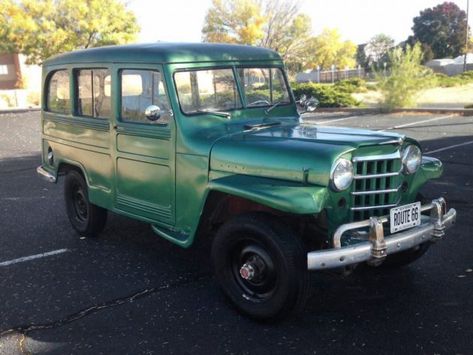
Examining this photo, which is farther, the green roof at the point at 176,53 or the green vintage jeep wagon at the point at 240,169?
the green roof at the point at 176,53

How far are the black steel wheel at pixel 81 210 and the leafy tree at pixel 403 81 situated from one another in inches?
543

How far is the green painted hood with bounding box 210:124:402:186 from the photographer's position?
3.16 meters

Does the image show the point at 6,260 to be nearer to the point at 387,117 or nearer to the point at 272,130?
the point at 272,130

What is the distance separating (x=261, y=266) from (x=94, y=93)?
8.28ft

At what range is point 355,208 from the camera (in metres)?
3.33

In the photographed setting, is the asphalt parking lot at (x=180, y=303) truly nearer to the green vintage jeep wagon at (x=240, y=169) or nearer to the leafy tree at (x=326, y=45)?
the green vintage jeep wagon at (x=240, y=169)

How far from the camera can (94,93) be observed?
474cm

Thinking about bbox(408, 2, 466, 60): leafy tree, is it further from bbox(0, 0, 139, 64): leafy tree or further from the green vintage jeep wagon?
the green vintage jeep wagon

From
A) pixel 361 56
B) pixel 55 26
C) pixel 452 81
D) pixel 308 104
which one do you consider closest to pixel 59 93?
pixel 308 104

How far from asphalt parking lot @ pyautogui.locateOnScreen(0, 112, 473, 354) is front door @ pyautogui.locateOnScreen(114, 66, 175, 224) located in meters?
0.60

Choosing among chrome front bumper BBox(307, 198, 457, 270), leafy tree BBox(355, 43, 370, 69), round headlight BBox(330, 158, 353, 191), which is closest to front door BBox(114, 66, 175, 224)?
round headlight BBox(330, 158, 353, 191)

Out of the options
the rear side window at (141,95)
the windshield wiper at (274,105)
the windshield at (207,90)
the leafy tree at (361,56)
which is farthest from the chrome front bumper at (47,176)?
the leafy tree at (361,56)

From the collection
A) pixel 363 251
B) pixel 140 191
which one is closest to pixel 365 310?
pixel 363 251

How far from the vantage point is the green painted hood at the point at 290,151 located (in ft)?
10.4
